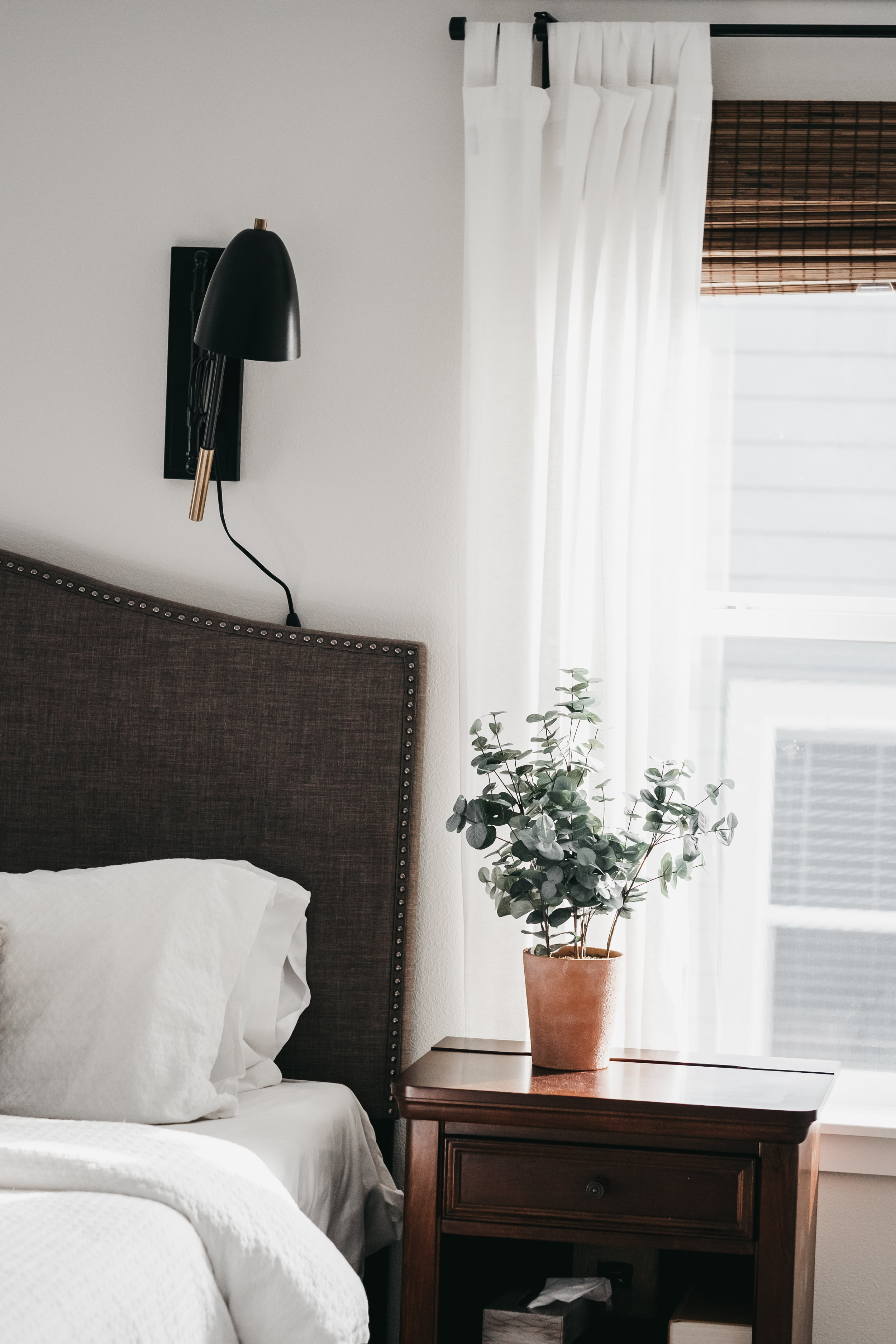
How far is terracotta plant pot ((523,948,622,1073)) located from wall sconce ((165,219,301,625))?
0.81 m

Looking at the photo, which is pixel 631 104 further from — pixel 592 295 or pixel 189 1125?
pixel 189 1125

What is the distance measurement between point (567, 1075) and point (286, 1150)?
415 mm

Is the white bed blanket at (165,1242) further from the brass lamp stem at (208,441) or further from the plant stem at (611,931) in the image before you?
the brass lamp stem at (208,441)

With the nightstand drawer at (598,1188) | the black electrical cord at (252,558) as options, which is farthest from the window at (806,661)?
the black electrical cord at (252,558)

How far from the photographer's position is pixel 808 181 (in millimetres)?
2188

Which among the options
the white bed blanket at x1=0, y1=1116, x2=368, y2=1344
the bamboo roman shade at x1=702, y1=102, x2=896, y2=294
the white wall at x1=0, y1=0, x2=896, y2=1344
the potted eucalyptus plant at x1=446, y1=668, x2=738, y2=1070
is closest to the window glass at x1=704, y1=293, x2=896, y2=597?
the bamboo roman shade at x1=702, y1=102, x2=896, y2=294

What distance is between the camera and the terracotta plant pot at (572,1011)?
1829mm

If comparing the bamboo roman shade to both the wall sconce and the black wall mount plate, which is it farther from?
the black wall mount plate

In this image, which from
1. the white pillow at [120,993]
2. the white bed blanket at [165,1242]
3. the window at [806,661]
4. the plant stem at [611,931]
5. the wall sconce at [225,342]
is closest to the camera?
the white bed blanket at [165,1242]

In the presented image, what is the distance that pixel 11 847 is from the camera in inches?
86.1

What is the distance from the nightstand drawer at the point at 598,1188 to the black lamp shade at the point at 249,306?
1.23 metres

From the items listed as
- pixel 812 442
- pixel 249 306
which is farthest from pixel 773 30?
pixel 249 306

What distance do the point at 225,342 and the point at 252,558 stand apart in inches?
17.0

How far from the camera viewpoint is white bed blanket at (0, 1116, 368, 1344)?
1197 mm
